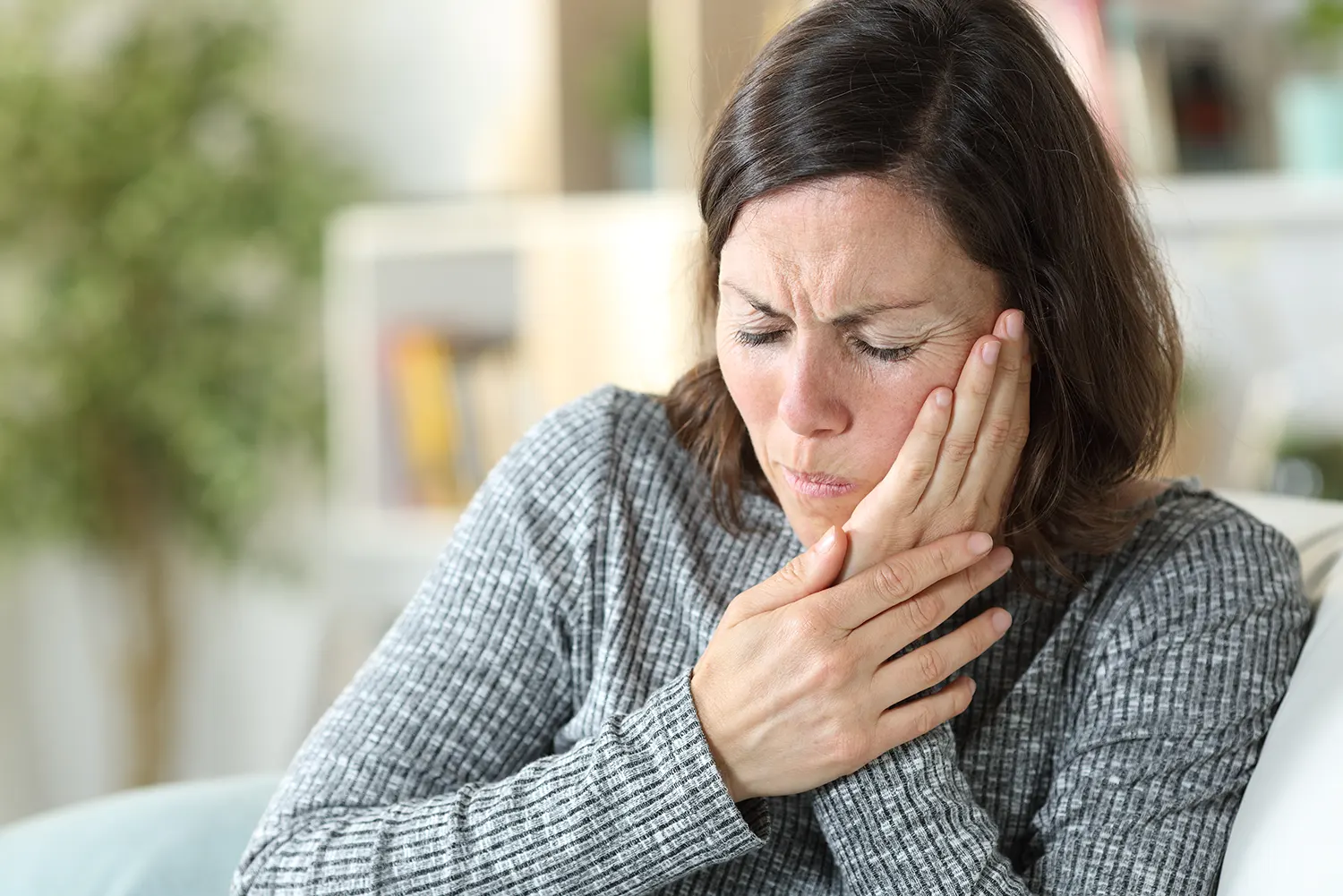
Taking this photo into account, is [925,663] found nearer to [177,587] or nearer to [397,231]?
[397,231]

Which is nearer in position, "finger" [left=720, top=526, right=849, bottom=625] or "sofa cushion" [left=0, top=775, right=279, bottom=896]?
"finger" [left=720, top=526, right=849, bottom=625]

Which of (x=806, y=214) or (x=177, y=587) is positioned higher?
(x=806, y=214)

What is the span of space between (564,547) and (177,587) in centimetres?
248

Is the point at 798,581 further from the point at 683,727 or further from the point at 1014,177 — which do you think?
the point at 1014,177

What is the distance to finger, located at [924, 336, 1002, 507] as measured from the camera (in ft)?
3.24

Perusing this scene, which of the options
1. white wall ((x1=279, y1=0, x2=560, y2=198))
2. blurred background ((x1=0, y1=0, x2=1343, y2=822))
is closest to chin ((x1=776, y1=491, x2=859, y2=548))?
blurred background ((x1=0, y1=0, x2=1343, y2=822))

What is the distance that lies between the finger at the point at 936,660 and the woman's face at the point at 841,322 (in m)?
0.12

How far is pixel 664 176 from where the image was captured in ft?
7.96

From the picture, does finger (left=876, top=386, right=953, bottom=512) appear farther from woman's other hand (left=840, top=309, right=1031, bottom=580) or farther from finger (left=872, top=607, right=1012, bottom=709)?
finger (left=872, top=607, right=1012, bottom=709)

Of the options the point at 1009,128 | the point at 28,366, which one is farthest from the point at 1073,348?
the point at 28,366

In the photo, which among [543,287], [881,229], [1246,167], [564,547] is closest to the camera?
[881,229]

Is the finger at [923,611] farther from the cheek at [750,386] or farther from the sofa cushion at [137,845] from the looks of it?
the sofa cushion at [137,845]

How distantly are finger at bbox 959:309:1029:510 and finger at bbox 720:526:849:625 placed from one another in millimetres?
103

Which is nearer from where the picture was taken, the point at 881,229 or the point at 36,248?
the point at 881,229
